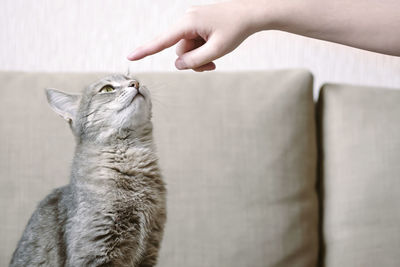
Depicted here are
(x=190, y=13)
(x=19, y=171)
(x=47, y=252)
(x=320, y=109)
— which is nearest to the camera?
(x=190, y=13)

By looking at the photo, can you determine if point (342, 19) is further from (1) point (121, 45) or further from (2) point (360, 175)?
(1) point (121, 45)

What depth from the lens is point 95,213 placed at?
2.46 ft

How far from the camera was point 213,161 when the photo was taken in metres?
0.95

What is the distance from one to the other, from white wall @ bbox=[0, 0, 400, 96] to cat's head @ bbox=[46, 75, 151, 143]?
0.36 m

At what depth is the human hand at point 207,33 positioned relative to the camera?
0.58m

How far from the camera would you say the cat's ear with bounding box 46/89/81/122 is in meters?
0.81

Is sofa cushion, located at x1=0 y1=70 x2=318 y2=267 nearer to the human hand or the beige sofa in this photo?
the beige sofa

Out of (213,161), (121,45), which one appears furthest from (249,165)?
(121,45)

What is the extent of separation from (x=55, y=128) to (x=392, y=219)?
740 mm

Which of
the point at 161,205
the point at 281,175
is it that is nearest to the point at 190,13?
the point at 161,205

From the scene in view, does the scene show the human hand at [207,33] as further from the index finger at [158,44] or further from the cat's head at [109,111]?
the cat's head at [109,111]

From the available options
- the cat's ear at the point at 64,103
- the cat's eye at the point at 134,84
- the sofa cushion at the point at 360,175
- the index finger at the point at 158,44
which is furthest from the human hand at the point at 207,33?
the sofa cushion at the point at 360,175

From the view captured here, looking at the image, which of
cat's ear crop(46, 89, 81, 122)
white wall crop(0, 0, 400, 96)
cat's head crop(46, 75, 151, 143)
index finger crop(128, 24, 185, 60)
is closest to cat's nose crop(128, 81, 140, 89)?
cat's head crop(46, 75, 151, 143)

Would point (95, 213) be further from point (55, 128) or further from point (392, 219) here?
point (392, 219)
